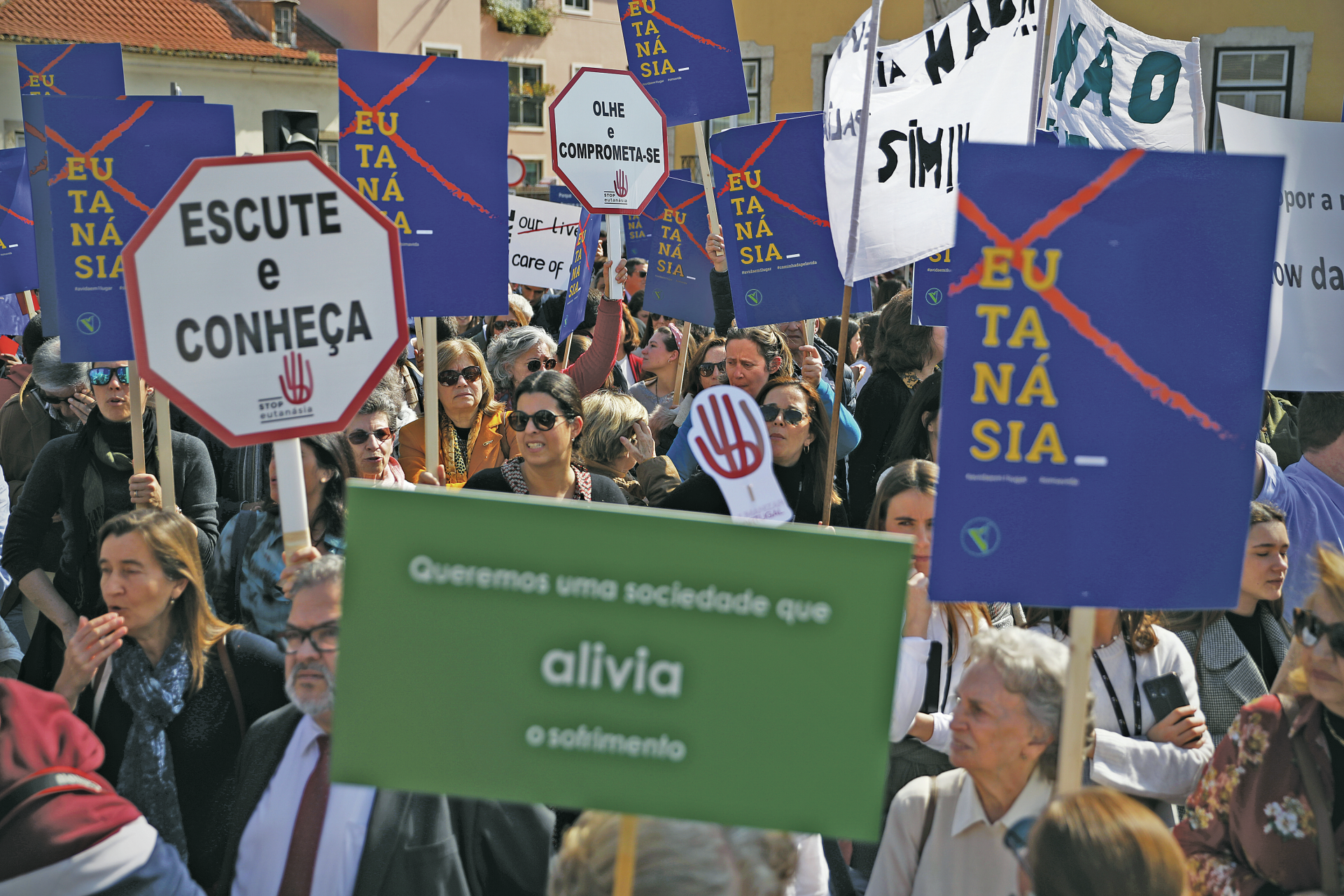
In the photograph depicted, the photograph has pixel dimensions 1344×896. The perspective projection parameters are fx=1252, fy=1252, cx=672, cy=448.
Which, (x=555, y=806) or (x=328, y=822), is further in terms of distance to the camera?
(x=328, y=822)

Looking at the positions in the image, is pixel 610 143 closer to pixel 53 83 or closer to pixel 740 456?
pixel 53 83

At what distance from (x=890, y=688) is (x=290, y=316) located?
1.51 metres

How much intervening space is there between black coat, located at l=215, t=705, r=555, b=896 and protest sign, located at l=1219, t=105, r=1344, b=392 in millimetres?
3063

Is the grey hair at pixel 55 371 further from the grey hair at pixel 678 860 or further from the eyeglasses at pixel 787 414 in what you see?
the grey hair at pixel 678 860

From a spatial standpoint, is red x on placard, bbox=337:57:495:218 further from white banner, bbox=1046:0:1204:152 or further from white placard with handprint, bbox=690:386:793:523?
white banner, bbox=1046:0:1204:152

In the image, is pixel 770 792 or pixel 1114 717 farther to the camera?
pixel 1114 717

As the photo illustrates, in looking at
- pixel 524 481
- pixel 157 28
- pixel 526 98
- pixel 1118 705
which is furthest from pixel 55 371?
pixel 526 98

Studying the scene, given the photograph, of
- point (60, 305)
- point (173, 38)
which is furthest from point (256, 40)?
point (60, 305)

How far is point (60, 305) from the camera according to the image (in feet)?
14.3

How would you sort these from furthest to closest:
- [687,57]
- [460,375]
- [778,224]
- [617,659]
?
[687,57]
[778,224]
[460,375]
[617,659]

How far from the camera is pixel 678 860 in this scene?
6.56 feet

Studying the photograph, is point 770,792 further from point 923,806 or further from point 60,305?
point 60,305

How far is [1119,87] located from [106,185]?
15.4 feet

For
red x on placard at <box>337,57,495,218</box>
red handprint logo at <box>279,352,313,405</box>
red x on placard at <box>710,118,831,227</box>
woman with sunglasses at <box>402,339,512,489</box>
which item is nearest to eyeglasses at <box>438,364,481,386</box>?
woman with sunglasses at <box>402,339,512,489</box>
